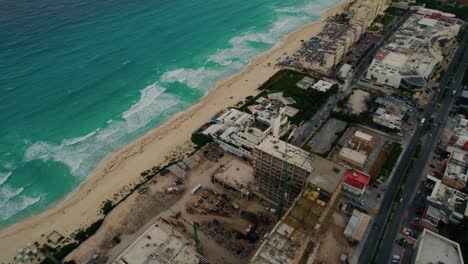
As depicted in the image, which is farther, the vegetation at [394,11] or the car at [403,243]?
the vegetation at [394,11]

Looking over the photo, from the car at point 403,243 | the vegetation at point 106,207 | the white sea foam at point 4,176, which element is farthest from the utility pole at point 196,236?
the white sea foam at point 4,176

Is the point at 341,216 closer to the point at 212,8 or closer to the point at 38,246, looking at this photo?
the point at 38,246

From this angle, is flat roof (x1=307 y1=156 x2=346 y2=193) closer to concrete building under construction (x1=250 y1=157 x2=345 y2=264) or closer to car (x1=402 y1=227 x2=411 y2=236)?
concrete building under construction (x1=250 y1=157 x2=345 y2=264)

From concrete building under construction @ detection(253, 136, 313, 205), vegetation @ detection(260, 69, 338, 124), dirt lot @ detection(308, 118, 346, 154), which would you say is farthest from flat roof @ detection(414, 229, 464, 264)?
vegetation @ detection(260, 69, 338, 124)

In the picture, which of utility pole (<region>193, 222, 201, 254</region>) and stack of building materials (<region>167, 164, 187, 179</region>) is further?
stack of building materials (<region>167, 164, 187, 179</region>)

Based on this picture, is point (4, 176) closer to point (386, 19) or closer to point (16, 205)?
point (16, 205)

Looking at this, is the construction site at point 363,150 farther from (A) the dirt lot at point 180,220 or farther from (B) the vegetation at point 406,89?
(A) the dirt lot at point 180,220
